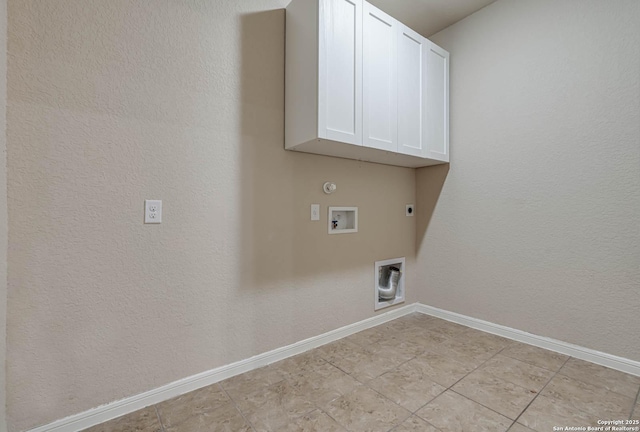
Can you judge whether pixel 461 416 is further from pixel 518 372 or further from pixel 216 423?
pixel 216 423

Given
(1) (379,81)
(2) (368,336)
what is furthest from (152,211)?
(2) (368,336)

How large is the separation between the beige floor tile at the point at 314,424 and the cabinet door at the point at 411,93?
1732 millimetres

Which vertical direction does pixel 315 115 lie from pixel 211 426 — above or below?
above

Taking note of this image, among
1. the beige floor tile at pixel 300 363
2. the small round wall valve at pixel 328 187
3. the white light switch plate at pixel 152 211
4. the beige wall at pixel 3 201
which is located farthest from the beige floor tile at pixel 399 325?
the beige wall at pixel 3 201

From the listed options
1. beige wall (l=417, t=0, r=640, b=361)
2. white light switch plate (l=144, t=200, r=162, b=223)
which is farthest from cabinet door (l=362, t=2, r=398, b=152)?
white light switch plate (l=144, t=200, r=162, b=223)

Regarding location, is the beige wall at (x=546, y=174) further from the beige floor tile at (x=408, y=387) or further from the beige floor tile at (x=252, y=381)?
the beige floor tile at (x=252, y=381)

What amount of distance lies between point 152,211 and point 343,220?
1380 millimetres

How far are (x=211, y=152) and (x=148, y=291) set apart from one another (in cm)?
83

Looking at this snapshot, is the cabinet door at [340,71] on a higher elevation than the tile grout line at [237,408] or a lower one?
higher

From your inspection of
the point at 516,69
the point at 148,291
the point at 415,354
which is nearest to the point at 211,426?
the point at 148,291

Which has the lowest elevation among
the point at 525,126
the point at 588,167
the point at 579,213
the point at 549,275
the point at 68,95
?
the point at 549,275

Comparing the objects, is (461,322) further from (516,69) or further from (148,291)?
(148,291)

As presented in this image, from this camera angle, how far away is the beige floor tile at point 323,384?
154 centimetres

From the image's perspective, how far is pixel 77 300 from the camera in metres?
1.32
